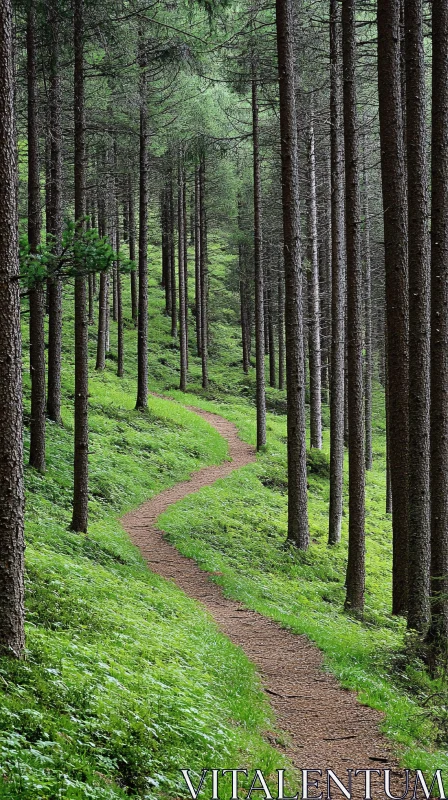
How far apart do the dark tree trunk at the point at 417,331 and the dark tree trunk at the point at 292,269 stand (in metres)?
4.84

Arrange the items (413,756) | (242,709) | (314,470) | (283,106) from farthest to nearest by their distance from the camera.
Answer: (314,470), (283,106), (242,709), (413,756)

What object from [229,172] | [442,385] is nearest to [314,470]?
[442,385]

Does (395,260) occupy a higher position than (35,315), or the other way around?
(395,260)

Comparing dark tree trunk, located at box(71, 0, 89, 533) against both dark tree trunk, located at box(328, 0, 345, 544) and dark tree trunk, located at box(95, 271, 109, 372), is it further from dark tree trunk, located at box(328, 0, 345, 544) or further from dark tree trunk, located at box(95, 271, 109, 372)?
dark tree trunk, located at box(95, 271, 109, 372)

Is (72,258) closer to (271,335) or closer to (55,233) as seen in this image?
(55,233)

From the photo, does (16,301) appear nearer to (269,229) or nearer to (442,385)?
(442,385)

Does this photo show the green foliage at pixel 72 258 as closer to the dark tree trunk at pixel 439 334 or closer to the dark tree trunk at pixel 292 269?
the dark tree trunk at pixel 439 334

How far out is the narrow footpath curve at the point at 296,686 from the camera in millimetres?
6766

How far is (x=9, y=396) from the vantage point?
566 cm

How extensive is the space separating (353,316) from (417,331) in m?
2.55

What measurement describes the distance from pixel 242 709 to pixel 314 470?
57.3ft

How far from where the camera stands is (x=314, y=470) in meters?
24.3

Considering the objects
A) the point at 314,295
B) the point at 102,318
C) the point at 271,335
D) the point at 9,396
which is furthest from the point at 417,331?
the point at 271,335

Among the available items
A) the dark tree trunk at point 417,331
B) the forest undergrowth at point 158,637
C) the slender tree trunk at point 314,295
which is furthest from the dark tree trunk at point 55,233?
the slender tree trunk at point 314,295
